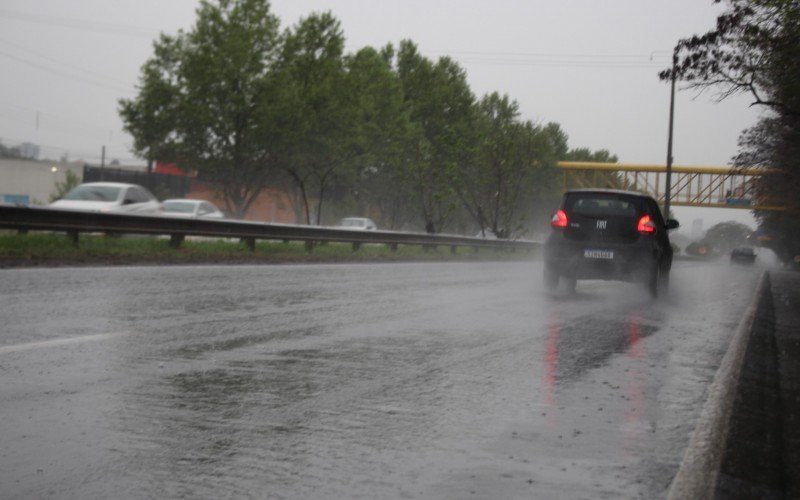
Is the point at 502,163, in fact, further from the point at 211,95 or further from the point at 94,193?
the point at 94,193

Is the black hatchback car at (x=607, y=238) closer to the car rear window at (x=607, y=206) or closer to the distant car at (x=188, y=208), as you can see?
the car rear window at (x=607, y=206)

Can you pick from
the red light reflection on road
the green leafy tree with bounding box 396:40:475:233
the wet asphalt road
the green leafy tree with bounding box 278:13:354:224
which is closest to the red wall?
the green leafy tree with bounding box 396:40:475:233

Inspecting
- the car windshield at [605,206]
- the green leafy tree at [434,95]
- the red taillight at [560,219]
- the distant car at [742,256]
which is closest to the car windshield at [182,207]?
the red taillight at [560,219]

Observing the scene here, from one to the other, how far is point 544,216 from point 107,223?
8246cm

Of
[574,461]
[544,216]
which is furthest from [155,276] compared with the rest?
[544,216]

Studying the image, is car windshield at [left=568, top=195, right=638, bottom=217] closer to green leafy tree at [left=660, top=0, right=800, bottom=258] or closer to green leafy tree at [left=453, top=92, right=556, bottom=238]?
green leafy tree at [left=660, top=0, right=800, bottom=258]

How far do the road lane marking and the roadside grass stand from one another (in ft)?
26.5

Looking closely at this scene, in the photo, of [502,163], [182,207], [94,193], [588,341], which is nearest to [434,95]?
[502,163]

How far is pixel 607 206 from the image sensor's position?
16.8 m

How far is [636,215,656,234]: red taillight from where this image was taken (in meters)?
16.7

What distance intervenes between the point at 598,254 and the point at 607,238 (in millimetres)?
320

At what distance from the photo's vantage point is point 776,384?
7660 millimetres

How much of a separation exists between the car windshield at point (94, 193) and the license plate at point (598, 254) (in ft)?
49.5

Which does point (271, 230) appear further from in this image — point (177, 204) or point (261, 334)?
point (261, 334)
